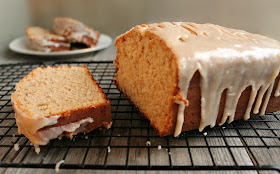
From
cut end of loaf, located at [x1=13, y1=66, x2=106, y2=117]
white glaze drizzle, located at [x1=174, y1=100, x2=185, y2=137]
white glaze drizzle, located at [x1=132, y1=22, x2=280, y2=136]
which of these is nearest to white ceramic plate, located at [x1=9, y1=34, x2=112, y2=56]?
cut end of loaf, located at [x1=13, y1=66, x2=106, y2=117]

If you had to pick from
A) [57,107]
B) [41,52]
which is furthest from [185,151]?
[41,52]

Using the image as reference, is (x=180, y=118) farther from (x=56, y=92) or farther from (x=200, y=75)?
(x=56, y=92)

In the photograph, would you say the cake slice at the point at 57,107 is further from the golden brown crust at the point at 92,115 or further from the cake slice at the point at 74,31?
the cake slice at the point at 74,31

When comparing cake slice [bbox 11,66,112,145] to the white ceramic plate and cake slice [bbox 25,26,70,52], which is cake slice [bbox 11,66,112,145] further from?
cake slice [bbox 25,26,70,52]

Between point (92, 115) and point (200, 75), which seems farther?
point (92, 115)

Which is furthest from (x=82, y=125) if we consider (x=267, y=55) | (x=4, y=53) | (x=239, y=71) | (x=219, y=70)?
(x=4, y=53)

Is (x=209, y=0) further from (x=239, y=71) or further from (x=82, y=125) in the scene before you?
(x=82, y=125)

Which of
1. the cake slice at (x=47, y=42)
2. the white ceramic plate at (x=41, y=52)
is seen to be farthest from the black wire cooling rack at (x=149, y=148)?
the cake slice at (x=47, y=42)
